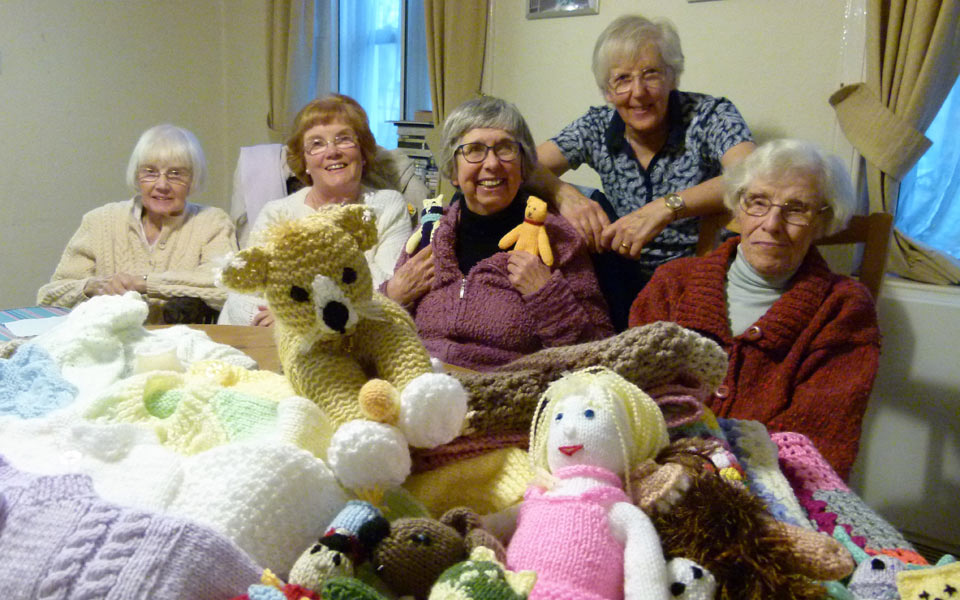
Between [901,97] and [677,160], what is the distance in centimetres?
67

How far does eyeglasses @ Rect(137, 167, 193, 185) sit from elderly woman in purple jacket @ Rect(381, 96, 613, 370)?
1090mm

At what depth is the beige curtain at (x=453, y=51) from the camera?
303cm

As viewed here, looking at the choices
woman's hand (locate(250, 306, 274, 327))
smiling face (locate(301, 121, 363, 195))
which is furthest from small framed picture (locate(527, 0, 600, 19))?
woman's hand (locate(250, 306, 274, 327))

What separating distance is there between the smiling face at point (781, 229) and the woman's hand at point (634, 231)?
233mm

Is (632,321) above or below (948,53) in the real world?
below

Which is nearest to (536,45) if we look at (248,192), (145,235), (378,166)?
(378,166)

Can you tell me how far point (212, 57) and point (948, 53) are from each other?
359 cm

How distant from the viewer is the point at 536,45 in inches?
113

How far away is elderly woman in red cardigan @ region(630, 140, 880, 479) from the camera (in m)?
1.34

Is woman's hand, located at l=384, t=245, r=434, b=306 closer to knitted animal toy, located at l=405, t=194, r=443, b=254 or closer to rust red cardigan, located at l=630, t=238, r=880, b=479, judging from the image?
knitted animal toy, located at l=405, t=194, r=443, b=254

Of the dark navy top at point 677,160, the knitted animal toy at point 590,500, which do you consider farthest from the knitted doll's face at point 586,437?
the dark navy top at point 677,160

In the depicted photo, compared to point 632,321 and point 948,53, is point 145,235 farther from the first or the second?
point 948,53

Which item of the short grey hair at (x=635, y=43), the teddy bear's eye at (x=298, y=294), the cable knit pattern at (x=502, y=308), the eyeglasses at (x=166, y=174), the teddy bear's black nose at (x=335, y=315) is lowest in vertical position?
the cable knit pattern at (x=502, y=308)

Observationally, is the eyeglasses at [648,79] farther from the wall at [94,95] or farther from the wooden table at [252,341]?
the wall at [94,95]
